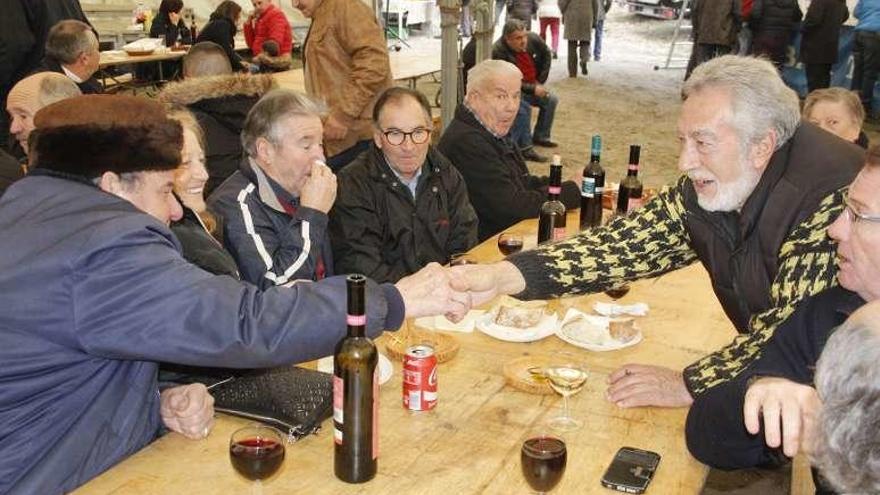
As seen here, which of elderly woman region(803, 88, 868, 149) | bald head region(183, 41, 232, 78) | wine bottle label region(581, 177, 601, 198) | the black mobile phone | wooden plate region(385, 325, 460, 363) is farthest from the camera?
bald head region(183, 41, 232, 78)

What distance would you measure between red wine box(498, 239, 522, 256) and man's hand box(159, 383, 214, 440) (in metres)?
1.58

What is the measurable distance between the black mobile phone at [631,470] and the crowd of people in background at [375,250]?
0.14m

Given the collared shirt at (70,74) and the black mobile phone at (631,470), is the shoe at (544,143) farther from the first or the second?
the black mobile phone at (631,470)

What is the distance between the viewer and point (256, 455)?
182 cm

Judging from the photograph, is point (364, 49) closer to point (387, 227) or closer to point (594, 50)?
point (387, 227)

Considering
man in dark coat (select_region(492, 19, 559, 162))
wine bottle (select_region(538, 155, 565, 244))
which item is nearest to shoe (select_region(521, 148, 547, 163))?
man in dark coat (select_region(492, 19, 559, 162))

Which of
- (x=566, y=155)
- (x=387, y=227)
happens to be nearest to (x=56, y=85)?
(x=387, y=227)

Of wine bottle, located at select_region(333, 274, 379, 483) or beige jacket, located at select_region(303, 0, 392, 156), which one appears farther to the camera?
beige jacket, located at select_region(303, 0, 392, 156)

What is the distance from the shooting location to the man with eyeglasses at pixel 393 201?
3.82 meters

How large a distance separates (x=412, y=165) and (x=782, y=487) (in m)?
1.96

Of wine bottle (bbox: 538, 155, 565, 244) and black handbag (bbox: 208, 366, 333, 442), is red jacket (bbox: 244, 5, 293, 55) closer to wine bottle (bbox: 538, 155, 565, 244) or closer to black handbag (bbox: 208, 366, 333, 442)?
wine bottle (bbox: 538, 155, 565, 244)

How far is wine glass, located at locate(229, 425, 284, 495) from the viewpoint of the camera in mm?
1815

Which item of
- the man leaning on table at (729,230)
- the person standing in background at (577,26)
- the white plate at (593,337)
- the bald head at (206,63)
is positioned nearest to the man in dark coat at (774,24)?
the person standing in background at (577,26)

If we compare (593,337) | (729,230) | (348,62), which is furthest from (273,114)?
(348,62)
